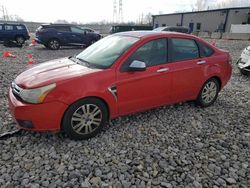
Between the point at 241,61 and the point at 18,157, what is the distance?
7.31 meters

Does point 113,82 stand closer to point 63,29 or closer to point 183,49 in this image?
point 183,49

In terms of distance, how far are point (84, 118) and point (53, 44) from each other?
12218 millimetres

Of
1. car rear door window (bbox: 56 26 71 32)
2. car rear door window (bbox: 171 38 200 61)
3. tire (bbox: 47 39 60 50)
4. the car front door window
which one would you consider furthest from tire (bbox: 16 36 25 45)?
car rear door window (bbox: 171 38 200 61)

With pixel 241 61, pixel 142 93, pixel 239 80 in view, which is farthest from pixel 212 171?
pixel 241 61

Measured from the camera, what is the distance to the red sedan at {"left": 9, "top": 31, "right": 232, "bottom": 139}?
9.68 feet

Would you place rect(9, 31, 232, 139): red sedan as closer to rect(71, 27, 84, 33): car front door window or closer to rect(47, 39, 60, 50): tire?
rect(47, 39, 60, 50): tire

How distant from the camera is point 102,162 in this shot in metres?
2.86

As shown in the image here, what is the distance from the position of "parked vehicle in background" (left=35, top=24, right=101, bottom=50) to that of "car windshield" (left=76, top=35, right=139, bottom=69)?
36.1 feet

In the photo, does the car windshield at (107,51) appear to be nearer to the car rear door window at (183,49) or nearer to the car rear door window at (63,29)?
the car rear door window at (183,49)

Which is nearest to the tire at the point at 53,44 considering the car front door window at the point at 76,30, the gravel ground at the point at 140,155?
the car front door window at the point at 76,30

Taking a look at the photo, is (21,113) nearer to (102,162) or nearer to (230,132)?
(102,162)

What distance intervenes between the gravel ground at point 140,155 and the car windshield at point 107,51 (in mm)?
1126

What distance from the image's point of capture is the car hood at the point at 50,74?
3.01 m

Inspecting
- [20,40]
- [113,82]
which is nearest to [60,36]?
[20,40]
